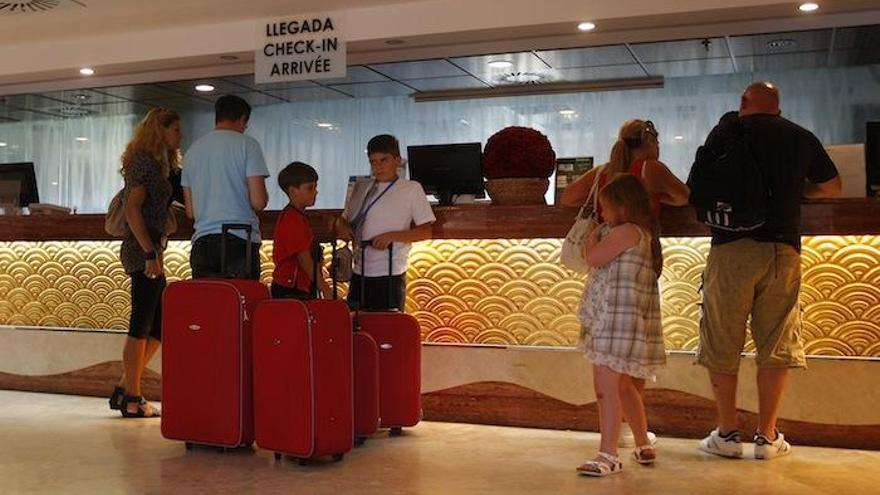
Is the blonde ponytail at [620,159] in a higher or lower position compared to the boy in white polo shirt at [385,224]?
higher

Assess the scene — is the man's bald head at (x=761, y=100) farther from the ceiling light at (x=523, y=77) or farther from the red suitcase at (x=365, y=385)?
the ceiling light at (x=523, y=77)

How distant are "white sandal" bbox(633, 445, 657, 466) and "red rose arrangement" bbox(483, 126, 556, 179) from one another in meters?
1.47

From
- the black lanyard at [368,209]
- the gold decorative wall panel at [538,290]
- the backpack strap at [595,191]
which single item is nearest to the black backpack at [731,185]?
the backpack strap at [595,191]

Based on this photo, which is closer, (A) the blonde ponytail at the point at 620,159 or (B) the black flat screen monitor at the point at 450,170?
(A) the blonde ponytail at the point at 620,159

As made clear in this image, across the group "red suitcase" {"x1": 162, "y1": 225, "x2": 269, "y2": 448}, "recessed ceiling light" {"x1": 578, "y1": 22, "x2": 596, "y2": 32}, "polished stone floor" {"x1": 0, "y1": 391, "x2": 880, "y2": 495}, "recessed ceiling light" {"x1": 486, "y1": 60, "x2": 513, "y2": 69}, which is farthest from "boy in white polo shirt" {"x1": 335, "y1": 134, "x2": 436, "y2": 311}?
"recessed ceiling light" {"x1": 486, "y1": 60, "x2": 513, "y2": 69}

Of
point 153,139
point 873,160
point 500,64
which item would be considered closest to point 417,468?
point 153,139

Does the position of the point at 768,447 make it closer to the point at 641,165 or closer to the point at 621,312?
the point at 621,312

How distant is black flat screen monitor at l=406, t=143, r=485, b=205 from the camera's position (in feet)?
17.9

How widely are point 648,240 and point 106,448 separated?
2489 millimetres

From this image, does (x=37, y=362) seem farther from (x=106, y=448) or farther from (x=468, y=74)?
(x=468, y=74)

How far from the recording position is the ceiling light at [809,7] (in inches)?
223

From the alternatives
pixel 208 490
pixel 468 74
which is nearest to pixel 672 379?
pixel 208 490

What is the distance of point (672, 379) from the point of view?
479 cm

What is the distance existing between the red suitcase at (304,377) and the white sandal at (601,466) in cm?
95
